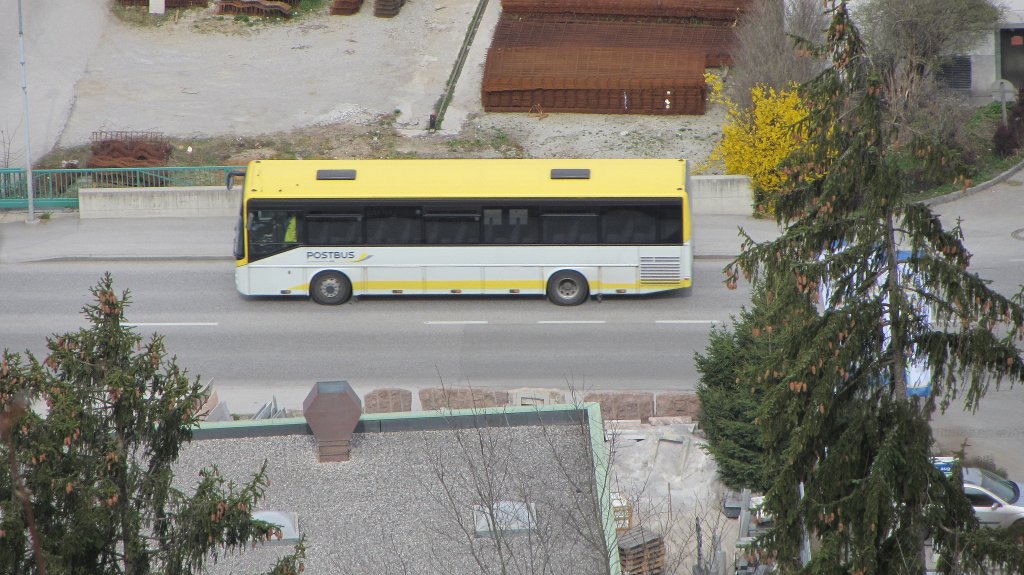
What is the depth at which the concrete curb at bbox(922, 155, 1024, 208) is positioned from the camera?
3350cm

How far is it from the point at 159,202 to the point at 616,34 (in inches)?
723

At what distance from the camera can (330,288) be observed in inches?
1054

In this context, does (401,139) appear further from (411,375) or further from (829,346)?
(829,346)

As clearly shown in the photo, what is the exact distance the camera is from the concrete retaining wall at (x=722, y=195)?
106ft

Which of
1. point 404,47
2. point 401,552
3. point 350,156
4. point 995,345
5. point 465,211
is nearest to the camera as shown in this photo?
point 995,345

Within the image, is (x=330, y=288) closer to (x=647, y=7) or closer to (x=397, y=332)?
(x=397, y=332)

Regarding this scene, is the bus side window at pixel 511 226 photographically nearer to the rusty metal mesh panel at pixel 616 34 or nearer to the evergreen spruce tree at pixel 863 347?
the evergreen spruce tree at pixel 863 347

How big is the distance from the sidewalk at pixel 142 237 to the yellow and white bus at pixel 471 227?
3.85m

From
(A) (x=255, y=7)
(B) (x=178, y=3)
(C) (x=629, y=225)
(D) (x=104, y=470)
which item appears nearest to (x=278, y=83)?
(A) (x=255, y=7)

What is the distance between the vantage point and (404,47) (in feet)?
149

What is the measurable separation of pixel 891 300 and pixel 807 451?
146 cm

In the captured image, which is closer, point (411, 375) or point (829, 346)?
point (829, 346)

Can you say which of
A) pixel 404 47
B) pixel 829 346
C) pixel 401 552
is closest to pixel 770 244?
pixel 829 346

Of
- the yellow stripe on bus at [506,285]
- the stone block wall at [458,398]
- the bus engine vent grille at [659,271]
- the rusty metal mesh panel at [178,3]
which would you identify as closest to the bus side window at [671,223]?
the bus engine vent grille at [659,271]
